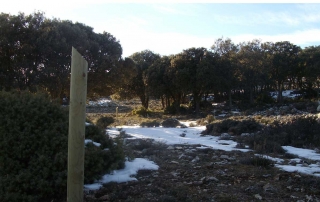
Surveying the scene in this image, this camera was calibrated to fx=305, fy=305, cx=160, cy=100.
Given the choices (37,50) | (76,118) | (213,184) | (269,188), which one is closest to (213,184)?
(213,184)

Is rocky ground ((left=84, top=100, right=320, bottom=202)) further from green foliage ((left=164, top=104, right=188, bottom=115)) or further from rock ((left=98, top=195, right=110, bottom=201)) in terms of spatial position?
green foliage ((left=164, top=104, right=188, bottom=115))

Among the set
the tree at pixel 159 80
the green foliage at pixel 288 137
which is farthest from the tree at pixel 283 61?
the green foliage at pixel 288 137

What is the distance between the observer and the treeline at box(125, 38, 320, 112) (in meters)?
31.5

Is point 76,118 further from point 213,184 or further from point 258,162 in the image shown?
point 258,162

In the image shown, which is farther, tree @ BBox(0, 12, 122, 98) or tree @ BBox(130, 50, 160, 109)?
tree @ BBox(130, 50, 160, 109)

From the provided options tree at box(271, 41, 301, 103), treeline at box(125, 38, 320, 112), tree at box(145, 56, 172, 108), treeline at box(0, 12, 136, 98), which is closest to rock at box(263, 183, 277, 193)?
treeline at box(0, 12, 136, 98)

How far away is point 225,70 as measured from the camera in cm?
3178

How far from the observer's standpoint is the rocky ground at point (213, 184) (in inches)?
173

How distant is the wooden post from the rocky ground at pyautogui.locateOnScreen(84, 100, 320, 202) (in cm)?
162

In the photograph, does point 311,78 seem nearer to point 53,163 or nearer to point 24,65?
point 24,65

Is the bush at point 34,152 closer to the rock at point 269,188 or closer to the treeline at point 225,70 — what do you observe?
the rock at point 269,188

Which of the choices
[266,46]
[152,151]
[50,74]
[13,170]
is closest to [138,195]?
[13,170]

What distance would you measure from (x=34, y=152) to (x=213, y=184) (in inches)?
113

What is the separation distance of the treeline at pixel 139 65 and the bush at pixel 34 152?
794mm
